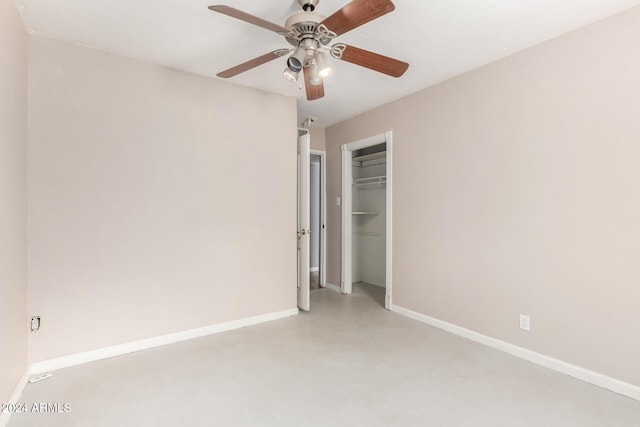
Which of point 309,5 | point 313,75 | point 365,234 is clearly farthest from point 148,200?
point 365,234

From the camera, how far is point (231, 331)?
3.21 meters

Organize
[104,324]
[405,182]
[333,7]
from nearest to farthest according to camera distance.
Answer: [333,7] < [104,324] < [405,182]

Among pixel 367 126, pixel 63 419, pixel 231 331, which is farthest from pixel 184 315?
pixel 367 126

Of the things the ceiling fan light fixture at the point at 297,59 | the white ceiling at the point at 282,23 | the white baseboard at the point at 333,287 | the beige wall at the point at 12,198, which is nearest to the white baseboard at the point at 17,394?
the beige wall at the point at 12,198

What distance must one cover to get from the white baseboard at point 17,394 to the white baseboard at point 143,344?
13cm

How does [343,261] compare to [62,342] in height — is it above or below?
above

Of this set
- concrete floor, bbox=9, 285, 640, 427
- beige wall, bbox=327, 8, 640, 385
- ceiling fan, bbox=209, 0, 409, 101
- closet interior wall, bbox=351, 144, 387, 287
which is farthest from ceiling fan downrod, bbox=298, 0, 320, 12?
closet interior wall, bbox=351, 144, 387, 287

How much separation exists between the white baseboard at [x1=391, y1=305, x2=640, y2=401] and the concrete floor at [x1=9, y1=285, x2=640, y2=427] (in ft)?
0.21

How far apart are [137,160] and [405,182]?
265cm

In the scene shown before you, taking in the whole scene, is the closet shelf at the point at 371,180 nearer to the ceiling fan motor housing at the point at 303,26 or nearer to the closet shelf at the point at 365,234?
the closet shelf at the point at 365,234

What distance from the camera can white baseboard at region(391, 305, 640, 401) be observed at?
6.94 ft

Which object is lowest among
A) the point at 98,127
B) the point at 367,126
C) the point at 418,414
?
the point at 418,414

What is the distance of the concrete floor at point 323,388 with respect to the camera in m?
1.86

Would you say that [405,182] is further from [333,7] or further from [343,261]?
[333,7]
